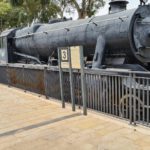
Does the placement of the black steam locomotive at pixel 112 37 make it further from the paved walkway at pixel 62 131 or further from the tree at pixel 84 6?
the tree at pixel 84 6

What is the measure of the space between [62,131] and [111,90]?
1.47m

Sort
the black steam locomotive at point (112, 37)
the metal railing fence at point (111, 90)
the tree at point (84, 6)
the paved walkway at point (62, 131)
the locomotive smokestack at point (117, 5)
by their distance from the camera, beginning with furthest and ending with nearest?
the tree at point (84, 6)
the locomotive smokestack at point (117, 5)
the black steam locomotive at point (112, 37)
the metal railing fence at point (111, 90)
the paved walkway at point (62, 131)

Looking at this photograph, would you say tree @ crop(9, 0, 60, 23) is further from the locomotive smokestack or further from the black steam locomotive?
the locomotive smokestack

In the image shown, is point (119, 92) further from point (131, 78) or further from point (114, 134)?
point (114, 134)

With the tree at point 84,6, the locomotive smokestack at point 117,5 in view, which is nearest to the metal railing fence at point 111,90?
the locomotive smokestack at point 117,5

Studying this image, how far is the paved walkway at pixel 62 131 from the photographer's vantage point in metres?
5.18

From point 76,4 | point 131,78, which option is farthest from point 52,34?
point 76,4

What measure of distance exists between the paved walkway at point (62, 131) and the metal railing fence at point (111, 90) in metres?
0.26

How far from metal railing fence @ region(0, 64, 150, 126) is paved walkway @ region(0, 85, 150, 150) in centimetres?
26

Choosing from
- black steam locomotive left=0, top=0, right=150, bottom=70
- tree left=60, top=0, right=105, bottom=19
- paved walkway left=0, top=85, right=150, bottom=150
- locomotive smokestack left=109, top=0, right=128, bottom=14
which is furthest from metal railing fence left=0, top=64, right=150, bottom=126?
tree left=60, top=0, right=105, bottom=19

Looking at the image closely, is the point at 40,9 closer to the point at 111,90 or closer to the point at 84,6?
the point at 84,6

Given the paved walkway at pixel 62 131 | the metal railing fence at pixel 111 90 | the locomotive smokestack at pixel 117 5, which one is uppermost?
the locomotive smokestack at pixel 117 5

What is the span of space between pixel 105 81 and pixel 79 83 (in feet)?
3.43

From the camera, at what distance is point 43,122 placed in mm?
6664
